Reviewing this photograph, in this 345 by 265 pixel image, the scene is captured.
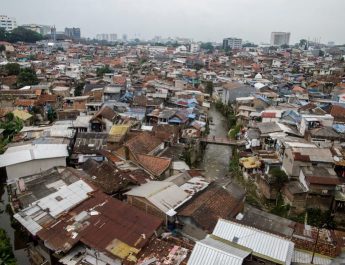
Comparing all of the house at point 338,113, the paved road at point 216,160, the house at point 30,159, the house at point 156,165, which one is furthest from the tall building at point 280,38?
the house at point 30,159

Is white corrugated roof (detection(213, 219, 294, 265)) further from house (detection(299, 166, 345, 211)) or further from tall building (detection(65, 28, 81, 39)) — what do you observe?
tall building (detection(65, 28, 81, 39))

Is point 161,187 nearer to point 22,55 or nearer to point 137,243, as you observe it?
point 137,243

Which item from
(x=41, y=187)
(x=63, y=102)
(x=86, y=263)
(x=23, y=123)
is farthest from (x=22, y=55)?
(x=86, y=263)

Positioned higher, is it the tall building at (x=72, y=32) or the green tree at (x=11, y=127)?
the tall building at (x=72, y=32)

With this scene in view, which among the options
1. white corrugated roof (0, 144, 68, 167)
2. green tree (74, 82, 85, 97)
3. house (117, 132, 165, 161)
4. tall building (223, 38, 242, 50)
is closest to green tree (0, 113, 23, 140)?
white corrugated roof (0, 144, 68, 167)

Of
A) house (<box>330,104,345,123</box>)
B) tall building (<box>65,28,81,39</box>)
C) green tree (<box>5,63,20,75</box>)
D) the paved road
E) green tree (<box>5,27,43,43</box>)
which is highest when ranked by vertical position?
tall building (<box>65,28,81,39</box>)

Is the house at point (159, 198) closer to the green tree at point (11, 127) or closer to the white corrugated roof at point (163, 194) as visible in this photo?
the white corrugated roof at point (163, 194)

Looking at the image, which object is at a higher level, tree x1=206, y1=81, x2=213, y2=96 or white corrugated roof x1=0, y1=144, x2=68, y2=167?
tree x1=206, y1=81, x2=213, y2=96

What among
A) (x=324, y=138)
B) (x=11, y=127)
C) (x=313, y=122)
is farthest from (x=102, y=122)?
(x=324, y=138)
